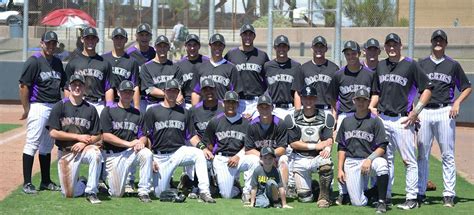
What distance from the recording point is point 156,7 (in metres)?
16.9

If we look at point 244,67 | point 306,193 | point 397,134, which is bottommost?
point 306,193

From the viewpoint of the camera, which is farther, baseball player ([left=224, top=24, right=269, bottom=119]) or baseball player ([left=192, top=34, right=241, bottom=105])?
baseball player ([left=224, top=24, right=269, bottom=119])

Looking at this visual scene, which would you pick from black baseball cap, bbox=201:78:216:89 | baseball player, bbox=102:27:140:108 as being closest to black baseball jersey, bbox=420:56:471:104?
black baseball cap, bbox=201:78:216:89

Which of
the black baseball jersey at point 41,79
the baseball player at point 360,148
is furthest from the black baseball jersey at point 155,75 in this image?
the baseball player at point 360,148

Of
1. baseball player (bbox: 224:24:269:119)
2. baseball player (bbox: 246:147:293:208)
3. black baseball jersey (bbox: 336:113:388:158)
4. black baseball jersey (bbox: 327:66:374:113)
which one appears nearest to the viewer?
baseball player (bbox: 246:147:293:208)

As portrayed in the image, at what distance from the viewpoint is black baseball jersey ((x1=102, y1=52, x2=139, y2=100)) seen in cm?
1034

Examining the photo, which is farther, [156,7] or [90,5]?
[90,5]

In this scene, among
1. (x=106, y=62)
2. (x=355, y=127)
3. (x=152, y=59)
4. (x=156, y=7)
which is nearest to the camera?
(x=355, y=127)

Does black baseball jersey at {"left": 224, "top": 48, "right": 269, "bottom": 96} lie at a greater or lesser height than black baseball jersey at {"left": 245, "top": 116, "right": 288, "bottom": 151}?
greater

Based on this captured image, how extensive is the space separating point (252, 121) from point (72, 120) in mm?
1963

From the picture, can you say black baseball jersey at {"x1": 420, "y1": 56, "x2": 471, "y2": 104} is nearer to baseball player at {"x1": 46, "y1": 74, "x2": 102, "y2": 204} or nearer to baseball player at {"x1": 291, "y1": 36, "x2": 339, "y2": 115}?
baseball player at {"x1": 291, "y1": 36, "x2": 339, "y2": 115}

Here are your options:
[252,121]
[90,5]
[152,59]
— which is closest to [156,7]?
[90,5]

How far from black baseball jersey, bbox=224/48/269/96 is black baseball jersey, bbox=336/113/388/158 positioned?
5.51 feet

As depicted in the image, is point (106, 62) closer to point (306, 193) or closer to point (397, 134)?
point (306, 193)
